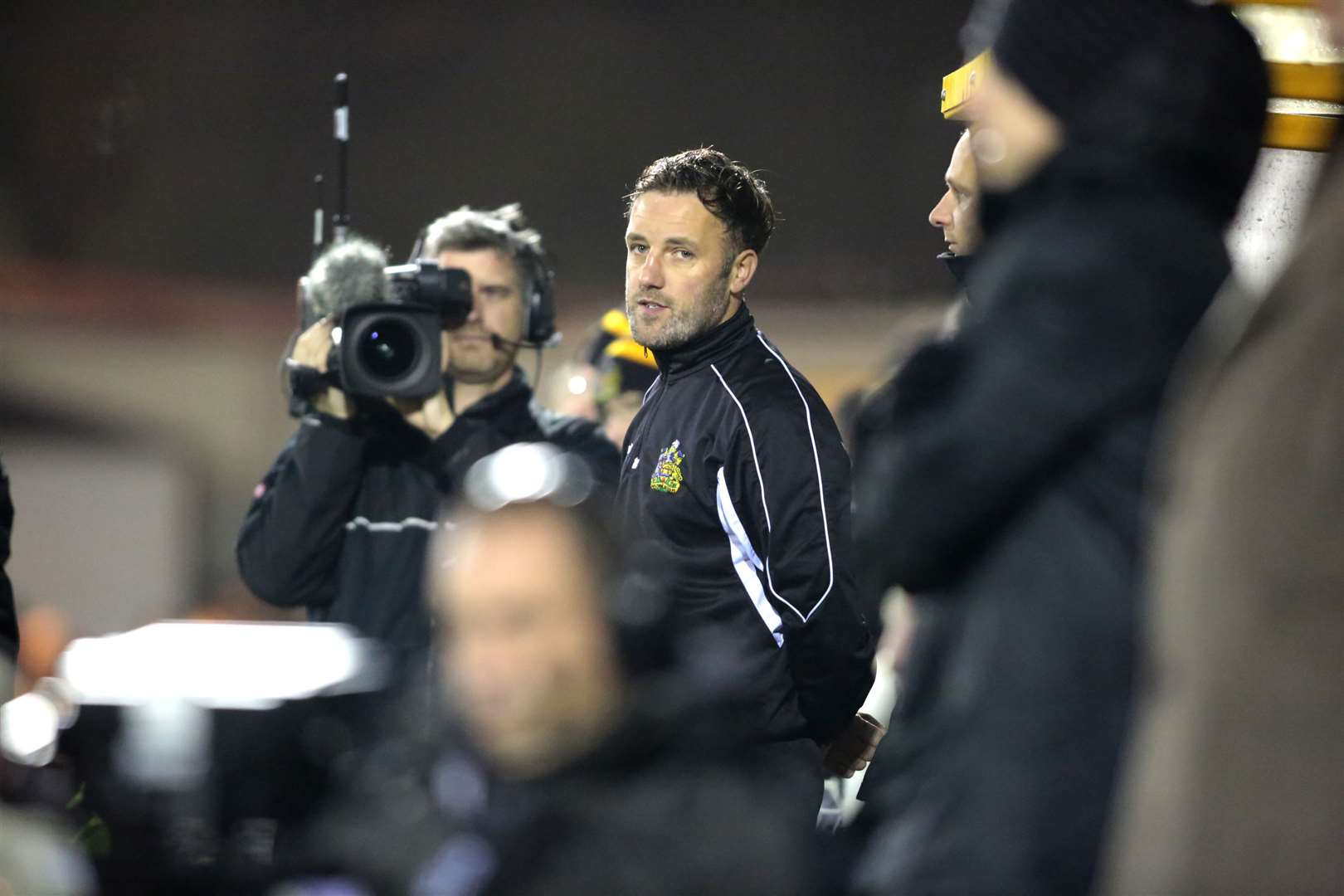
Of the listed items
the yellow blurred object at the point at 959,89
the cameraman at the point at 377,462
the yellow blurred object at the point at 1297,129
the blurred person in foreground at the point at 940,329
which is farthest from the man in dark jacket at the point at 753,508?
the yellow blurred object at the point at 1297,129

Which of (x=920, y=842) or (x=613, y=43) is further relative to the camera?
(x=613, y=43)

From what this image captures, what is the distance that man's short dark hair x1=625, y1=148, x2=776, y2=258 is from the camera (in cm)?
301

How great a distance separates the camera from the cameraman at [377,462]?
3078 mm

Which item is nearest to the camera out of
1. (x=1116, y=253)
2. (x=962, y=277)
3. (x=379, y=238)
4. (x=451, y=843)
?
(x=451, y=843)

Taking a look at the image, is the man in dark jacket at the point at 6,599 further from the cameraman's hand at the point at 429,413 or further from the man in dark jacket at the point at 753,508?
the man in dark jacket at the point at 753,508

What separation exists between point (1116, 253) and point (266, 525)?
203cm

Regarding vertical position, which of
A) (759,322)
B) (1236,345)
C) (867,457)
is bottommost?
(759,322)

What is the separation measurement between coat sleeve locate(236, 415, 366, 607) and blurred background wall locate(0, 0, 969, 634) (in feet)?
12.8

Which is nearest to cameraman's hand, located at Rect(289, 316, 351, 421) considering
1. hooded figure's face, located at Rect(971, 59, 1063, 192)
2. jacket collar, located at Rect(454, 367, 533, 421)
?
jacket collar, located at Rect(454, 367, 533, 421)

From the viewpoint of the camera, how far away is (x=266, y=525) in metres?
3.11

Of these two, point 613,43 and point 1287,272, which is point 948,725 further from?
point 613,43

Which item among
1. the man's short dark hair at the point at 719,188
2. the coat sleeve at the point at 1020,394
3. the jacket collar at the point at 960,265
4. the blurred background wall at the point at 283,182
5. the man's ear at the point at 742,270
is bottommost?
the blurred background wall at the point at 283,182

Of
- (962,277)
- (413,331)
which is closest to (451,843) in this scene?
(962,277)

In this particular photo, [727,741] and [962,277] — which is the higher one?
[962,277]
